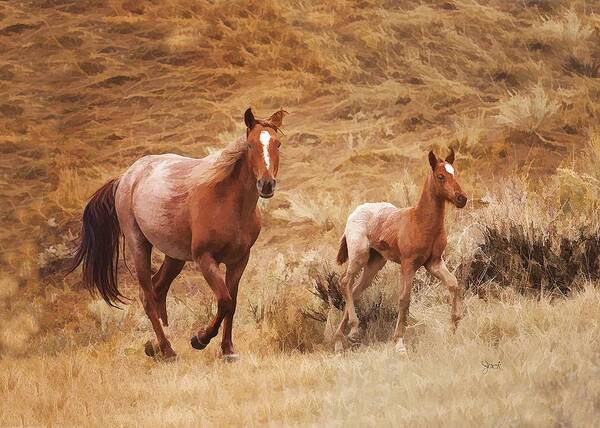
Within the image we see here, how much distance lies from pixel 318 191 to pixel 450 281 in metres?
7.67

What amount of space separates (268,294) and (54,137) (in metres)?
8.38

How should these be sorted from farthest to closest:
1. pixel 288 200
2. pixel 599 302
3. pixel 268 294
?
pixel 288 200, pixel 268 294, pixel 599 302

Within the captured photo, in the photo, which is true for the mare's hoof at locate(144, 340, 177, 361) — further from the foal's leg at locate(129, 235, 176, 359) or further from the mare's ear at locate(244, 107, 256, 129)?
the mare's ear at locate(244, 107, 256, 129)

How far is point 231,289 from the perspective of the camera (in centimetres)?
923

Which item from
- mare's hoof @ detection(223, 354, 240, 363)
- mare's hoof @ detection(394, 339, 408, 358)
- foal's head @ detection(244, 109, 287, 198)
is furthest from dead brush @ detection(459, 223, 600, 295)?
foal's head @ detection(244, 109, 287, 198)

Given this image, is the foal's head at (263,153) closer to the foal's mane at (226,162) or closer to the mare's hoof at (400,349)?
the foal's mane at (226,162)

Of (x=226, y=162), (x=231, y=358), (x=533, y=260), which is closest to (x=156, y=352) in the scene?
(x=231, y=358)

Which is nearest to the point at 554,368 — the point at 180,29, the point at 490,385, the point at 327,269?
the point at 490,385

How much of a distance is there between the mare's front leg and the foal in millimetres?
916

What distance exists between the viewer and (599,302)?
28.3ft

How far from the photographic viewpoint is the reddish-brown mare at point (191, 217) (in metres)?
8.80

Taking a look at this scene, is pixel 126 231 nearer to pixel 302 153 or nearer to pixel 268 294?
pixel 268 294

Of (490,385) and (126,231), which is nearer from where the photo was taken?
(490,385)

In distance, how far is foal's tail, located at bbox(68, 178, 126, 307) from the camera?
10.5 metres
